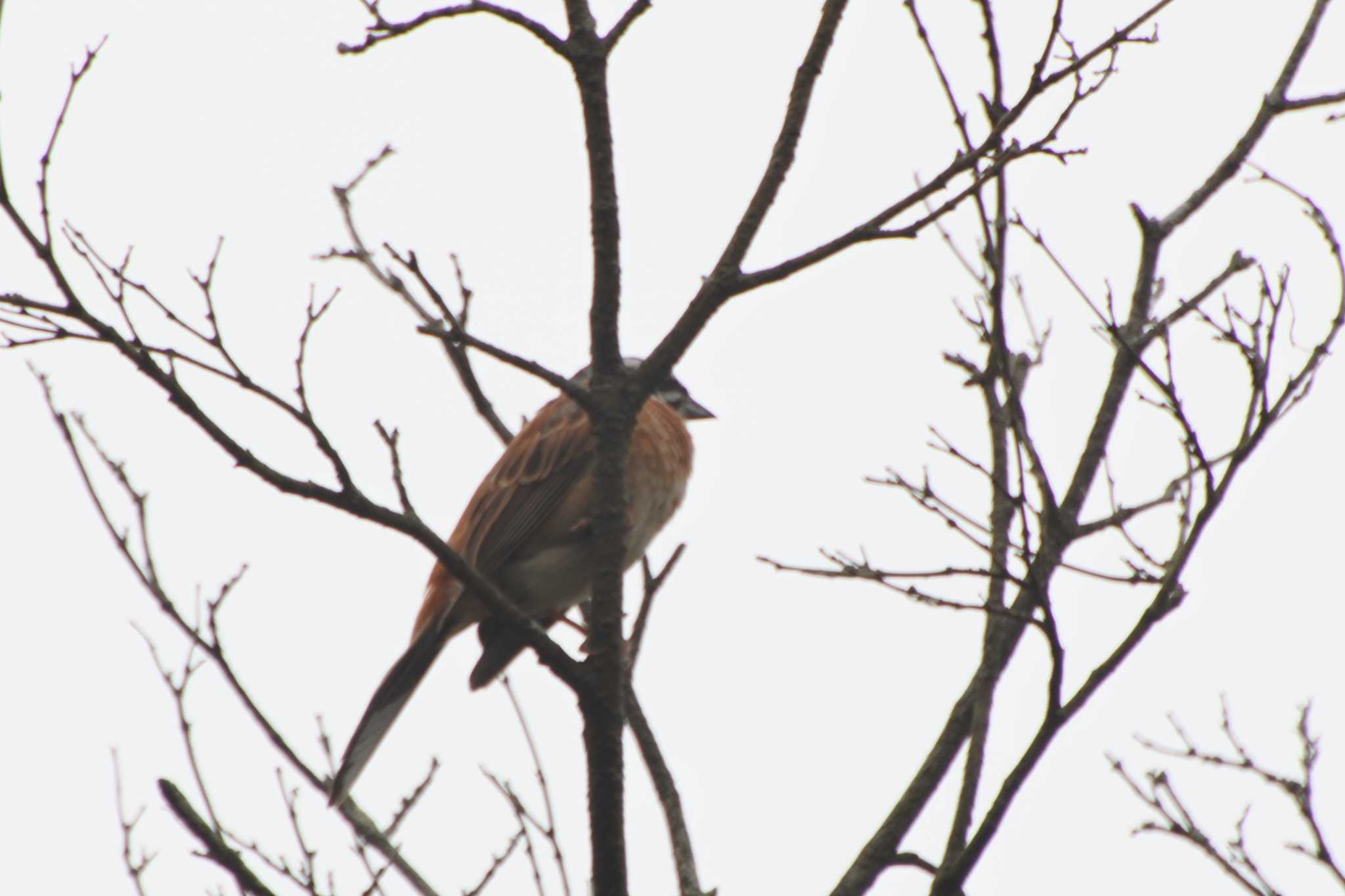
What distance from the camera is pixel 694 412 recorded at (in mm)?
6941

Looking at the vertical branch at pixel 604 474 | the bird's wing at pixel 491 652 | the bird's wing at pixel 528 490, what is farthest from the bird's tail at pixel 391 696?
the vertical branch at pixel 604 474

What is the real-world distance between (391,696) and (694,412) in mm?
2227

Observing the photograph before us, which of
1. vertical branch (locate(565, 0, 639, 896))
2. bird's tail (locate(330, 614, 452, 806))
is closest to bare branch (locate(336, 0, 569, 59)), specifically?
vertical branch (locate(565, 0, 639, 896))

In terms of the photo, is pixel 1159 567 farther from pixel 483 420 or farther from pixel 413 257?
pixel 483 420

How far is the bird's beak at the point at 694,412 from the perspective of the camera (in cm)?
692

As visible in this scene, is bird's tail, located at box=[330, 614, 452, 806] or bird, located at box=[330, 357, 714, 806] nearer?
bird's tail, located at box=[330, 614, 452, 806]

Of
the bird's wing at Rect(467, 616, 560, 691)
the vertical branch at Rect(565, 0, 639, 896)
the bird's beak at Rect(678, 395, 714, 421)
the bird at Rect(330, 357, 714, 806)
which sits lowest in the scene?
the vertical branch at Rect(565, 0, 639, 896)

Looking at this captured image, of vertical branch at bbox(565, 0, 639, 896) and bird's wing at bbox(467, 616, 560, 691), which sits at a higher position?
bird's wing at bbox(467, 616, 560, 691)

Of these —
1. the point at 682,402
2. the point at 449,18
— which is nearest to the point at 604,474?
the point at 449,18

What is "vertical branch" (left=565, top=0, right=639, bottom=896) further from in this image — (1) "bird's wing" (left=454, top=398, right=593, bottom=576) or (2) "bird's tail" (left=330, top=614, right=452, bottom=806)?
(1) "bird's wing" (left=454, top=398, right=593, bottom=576)

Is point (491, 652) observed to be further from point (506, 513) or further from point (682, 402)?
point (682, 402)

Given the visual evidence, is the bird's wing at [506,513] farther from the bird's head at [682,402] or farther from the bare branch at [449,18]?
the bare branch at [449,18]

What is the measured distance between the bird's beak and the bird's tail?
1.86 m

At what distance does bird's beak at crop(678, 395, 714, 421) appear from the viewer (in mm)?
6918
